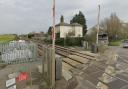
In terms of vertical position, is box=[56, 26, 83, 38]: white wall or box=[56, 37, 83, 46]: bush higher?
box=[56, 26, 83, 38]: white wall

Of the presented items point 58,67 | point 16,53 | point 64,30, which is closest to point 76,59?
point 16,53

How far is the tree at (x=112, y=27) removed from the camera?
60344mm

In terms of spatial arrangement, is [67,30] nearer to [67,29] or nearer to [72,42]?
[67,29]

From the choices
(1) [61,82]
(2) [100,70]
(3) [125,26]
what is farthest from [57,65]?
(3) [125,26]

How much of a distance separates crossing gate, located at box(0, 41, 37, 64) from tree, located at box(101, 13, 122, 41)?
43723 mm

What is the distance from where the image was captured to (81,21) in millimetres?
78125

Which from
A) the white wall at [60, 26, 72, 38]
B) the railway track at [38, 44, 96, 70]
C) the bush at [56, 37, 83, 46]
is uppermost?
the white wall at [60, 26, 72, 38]

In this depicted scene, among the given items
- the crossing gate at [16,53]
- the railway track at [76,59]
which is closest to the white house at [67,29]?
the railway track at [76,59]

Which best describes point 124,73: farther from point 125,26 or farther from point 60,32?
point 125,26

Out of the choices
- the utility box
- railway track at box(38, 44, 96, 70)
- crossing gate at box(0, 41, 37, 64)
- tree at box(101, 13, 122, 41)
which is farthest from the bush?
the utility box

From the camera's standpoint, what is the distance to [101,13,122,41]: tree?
60344mm

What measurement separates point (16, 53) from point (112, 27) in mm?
46189

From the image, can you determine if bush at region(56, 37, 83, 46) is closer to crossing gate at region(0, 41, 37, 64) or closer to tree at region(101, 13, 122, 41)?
tree at region(101, 13, 122, 41)

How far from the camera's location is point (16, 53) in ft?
63.1
